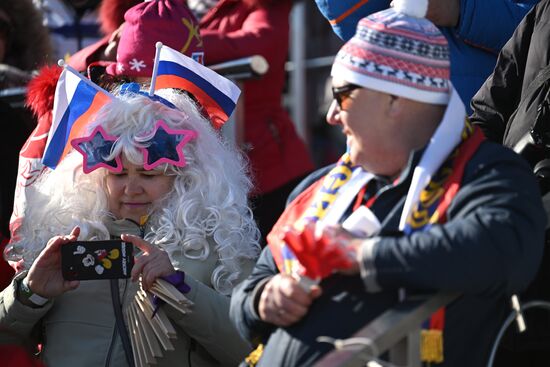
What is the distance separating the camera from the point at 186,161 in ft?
11.7

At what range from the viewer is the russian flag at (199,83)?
3.87m

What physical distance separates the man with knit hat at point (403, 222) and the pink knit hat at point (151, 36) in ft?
5.50

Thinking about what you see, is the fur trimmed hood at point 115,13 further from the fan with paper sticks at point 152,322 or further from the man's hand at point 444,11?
the fan with paper sticks at point 152,322

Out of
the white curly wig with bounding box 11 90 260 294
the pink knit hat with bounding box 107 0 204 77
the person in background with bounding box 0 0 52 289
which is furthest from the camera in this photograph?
the person in background with bounding box 0 0 52 289

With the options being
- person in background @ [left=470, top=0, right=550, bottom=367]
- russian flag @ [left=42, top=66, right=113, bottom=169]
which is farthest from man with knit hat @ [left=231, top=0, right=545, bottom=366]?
russian flag @ [left=42, top=66, right=113, bottom=169]

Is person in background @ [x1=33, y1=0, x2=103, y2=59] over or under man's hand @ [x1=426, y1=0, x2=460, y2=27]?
under

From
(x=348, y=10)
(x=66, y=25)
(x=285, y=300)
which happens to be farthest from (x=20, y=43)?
(x=285, y=300)

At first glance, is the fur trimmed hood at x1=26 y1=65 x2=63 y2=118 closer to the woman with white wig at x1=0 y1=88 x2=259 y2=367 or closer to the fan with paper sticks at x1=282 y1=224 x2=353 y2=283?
the woman with white wig at x1=0 y1=88 x2=259 y2=367

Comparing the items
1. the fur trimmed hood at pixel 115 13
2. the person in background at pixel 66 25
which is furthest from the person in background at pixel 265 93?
the person in background at pixel 66 25

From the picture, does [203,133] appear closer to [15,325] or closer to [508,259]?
[15,325]

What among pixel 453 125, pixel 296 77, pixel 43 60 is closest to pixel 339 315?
pixel 453 125

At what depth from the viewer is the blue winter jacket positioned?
12.0 ft

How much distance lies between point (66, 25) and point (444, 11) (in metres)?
3.23

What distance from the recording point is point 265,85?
5352 mm
